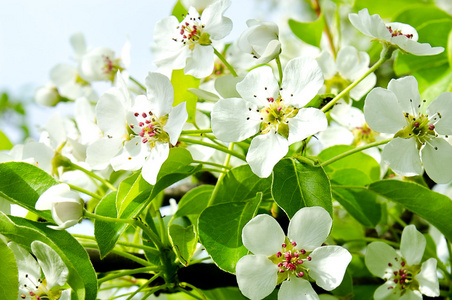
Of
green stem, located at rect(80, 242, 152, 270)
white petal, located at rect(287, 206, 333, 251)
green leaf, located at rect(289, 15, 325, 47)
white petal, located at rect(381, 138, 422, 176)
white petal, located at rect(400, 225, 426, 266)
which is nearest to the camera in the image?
white petal, located at rect(287, 206, 333, 251)

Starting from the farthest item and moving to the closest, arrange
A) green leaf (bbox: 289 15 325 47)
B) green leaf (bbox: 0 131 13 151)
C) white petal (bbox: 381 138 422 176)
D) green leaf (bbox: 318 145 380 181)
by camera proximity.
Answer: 1. green leaf (bbox: 289 15 325 47)
2. green leaf (bbox: 0 131 13 151)
3. green leaf (bbox: 318 145 380 181)
4. white petal (bbox: 381 138 422 176)

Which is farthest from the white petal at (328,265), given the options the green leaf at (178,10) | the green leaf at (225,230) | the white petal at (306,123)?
the green leaf at (178,10)

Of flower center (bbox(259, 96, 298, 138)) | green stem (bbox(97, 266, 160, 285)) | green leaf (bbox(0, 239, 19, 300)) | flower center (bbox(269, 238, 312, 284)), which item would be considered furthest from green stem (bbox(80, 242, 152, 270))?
flower center (bbox(259, 96, 298, 138))

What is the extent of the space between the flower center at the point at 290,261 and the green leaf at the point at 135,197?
0.99 feet

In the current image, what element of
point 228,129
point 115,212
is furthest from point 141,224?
point 228,129

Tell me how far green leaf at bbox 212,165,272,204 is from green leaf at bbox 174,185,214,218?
0.16 m

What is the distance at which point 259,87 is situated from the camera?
1.35 metres

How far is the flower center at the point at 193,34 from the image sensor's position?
152 centimetres

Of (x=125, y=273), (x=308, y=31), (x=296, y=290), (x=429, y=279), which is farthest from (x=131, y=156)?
(x=308, y=31)

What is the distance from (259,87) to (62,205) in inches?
21.6

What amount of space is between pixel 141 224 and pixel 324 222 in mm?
440

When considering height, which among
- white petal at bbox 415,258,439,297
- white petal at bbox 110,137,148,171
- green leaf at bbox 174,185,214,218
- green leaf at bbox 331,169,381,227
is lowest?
white petal at bbox 415,258,439,297

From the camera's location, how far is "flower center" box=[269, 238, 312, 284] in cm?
123

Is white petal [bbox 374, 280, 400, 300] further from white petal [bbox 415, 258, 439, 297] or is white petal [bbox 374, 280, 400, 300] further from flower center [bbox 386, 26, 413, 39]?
flower center [bbox 386, 26, 413, 39]
